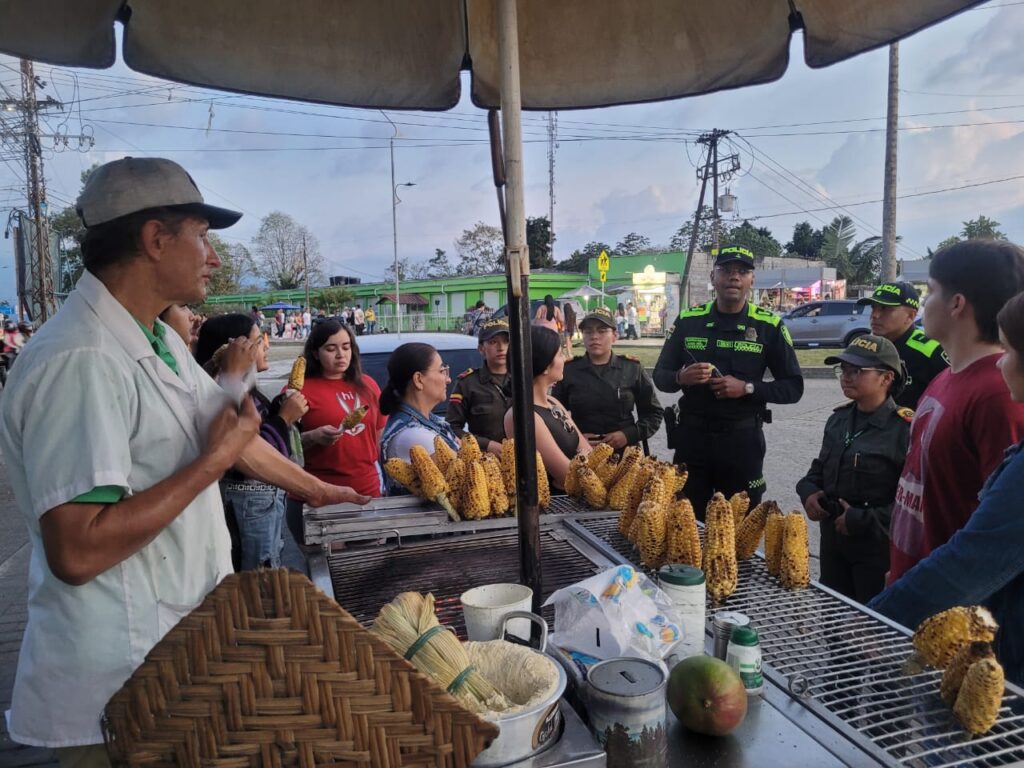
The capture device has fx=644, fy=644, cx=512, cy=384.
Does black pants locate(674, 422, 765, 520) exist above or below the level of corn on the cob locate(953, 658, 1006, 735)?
below

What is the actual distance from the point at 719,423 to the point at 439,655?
3612 mm

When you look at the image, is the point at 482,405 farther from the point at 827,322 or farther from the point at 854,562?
the point at 827,322

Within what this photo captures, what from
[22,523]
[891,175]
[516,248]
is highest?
[891,175]

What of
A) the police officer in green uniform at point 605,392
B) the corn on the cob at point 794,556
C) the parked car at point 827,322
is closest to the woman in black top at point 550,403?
the police officer in green uniform at point 605,392

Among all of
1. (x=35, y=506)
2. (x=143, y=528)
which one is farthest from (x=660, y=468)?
(x=35, y=506)

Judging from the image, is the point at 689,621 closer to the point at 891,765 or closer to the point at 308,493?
the point at 891,765

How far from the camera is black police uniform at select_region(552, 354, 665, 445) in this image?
5070mm

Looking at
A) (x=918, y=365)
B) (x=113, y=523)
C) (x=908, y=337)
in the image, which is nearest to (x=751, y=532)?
(x=113, y=523)

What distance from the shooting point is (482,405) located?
16.1ft

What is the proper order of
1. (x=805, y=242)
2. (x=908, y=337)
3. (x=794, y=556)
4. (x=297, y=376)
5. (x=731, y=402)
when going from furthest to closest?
(x=805, y=242)
(x=908, y=337)
(x=731, y=402)
(x=297, y=376)
(x=794, y=556)

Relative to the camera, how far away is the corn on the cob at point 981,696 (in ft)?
4.22

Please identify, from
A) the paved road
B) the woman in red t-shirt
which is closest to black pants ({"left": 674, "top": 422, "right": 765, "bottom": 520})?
the paved road

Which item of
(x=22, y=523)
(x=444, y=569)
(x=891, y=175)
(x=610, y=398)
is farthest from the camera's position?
(x=891, y=175)

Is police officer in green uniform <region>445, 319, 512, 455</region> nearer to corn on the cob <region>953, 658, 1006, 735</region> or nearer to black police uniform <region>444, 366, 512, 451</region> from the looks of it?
black police uniform <region>444, 366, 512, 451</region>
